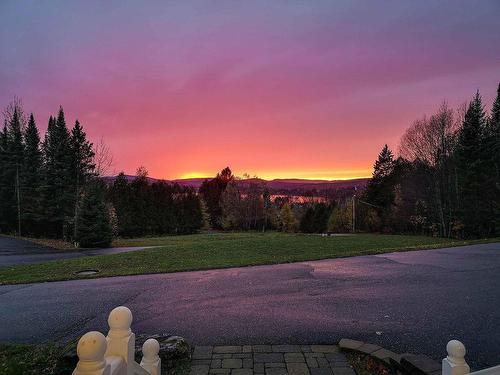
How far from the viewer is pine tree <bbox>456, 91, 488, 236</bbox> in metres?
31.8

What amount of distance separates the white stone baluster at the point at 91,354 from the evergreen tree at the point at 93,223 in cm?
2618

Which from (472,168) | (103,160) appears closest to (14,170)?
(103,160)

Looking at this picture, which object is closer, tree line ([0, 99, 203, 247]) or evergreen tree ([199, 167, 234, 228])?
tree line ([0, 99, 203, 247])

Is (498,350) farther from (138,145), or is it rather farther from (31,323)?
(138,145)

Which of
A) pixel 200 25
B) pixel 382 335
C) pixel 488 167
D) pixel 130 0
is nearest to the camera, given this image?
pixel 382 335

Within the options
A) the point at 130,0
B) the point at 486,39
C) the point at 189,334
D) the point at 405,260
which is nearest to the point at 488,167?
the point at 486,39

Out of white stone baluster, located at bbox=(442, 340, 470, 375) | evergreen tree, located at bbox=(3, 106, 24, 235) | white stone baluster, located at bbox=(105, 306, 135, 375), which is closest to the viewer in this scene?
white stone baluster, located at bbox=(105, 306, 135, 375)

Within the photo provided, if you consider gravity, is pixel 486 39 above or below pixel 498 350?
above

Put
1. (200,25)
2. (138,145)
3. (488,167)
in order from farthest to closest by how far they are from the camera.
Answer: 1. (488,167)
2. (138,145)
3. (200,25)

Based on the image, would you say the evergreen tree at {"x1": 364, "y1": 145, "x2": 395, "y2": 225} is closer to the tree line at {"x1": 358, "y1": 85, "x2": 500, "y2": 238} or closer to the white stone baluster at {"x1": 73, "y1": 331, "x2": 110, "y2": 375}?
the tree line at {"x1": 358, "y1": 85, "x2": 500, "y2": 238}

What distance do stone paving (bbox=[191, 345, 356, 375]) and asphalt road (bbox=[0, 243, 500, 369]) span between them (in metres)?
0.34

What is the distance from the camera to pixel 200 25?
43.8 ft

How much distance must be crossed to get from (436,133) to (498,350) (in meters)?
35.5

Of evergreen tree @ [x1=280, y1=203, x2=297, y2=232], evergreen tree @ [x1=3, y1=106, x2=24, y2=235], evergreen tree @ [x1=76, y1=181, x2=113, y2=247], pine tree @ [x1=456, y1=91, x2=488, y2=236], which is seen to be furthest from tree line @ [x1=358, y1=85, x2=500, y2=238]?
evergreen tree @ [x1=3, y1=106, x2=24, y2=235]
